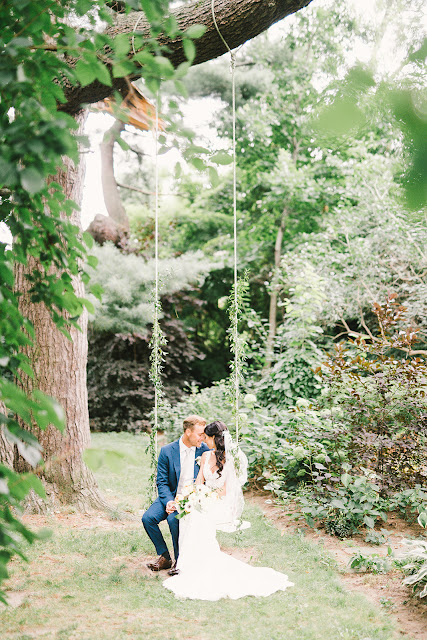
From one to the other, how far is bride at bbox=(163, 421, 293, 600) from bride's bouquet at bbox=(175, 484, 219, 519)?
4 cm

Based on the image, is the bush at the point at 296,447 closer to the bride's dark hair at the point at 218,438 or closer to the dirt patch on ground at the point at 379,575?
the dirt patch on ground at the point at 379,575

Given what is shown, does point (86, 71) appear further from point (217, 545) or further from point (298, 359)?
point (298, 359)

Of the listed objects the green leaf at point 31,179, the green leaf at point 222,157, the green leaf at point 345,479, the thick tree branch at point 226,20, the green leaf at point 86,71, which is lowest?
the green leaf at point 345,479

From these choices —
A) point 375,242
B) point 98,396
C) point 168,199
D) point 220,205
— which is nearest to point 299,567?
point 375,242

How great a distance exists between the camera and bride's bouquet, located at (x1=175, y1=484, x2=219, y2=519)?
13.0ft

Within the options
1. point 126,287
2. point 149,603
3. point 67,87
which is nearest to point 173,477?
point 149,603

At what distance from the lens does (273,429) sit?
20.6 feet

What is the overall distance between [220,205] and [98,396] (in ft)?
17.9

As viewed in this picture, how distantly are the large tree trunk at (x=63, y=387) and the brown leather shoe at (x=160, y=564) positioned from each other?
1321 millimetres

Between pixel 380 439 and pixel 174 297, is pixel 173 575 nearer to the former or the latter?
pixel 380 439

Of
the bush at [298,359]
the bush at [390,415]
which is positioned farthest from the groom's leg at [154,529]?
the bush at [298,359]

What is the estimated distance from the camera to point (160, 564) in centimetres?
398

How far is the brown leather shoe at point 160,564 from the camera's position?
3949mm

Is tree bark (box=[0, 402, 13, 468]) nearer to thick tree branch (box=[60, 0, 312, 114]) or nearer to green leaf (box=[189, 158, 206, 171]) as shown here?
thick tree branch (box=[60, 0, 312, 114])
